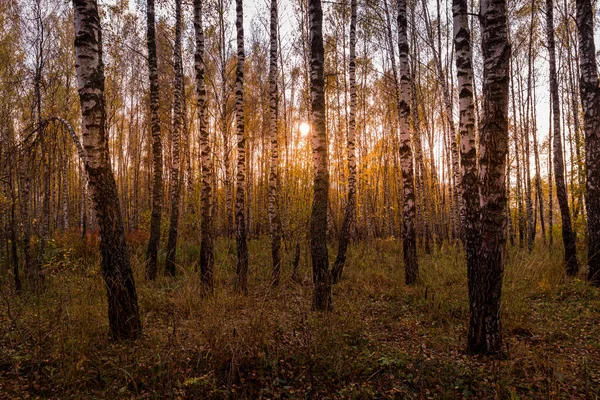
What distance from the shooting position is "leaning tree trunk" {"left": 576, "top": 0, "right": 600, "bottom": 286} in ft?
21.4

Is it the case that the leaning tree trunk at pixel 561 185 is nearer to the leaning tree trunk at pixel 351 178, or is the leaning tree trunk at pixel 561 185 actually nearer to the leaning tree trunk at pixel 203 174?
the leaning tree trunk at pixel 351 178

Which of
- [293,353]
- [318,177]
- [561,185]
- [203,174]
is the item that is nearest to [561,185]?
[561,185]

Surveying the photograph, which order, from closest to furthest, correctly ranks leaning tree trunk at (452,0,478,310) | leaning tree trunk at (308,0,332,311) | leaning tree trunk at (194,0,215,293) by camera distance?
1. leaning tree trunk at (452,0,478,310)
2. leaning tree trunk at (308,0,332,311)
3. leaning tree trunk at (194,0,215,293)

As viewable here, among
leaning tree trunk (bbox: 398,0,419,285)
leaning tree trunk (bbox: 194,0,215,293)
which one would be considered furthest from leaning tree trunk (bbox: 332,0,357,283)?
leaning tree trunk (bbox: 194,0,215,293)

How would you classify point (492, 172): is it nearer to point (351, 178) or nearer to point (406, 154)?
point (406, 154)

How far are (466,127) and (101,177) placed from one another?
5.31m

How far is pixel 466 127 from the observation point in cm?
493

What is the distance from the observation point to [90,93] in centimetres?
397

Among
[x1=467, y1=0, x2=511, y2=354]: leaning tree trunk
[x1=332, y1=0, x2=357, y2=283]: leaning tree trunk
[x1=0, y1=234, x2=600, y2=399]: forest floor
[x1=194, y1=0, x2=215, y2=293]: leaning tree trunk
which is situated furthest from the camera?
[x1=332, y1=0, x2=357, y2=283]: leaning tree trunk

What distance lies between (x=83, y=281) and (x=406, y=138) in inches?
308

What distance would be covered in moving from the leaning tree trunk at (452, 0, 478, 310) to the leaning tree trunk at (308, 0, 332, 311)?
2213mm

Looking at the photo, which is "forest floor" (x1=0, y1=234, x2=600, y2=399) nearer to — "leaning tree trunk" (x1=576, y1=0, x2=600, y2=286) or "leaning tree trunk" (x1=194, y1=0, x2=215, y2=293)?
"leaning tree trunk" (x1=194, y1=0, x2=215, y2=293)

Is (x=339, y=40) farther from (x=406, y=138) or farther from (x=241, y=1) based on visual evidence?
(x=406, y=138)

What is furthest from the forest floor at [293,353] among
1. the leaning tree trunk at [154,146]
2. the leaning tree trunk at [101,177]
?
the leaning tree trunk at [154,146]
